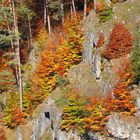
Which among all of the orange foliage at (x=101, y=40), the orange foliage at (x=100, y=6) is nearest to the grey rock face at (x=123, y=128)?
the orange foliage at (x=101, y=40)

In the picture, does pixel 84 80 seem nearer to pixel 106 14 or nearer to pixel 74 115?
pixel 74 115

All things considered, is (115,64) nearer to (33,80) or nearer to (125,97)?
(125,97)

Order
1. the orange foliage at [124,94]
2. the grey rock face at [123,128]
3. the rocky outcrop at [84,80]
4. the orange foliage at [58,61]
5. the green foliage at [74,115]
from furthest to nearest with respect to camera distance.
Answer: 1. the orange foliage at [58,61]
2. the rocky outcrop at [84,80]
3. the green foliage at [74,115]
4. the orange foliage at [124,94]
5. the grey rock face at [123,128]

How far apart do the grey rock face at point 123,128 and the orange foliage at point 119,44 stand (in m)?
7.28

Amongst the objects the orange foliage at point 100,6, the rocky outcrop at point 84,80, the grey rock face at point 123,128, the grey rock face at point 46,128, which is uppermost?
the orange foliage at point 100,6

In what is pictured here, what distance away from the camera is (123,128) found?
2859cm

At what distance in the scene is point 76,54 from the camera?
1574 inches

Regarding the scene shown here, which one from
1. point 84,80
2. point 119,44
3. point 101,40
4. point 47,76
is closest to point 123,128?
point 84,80

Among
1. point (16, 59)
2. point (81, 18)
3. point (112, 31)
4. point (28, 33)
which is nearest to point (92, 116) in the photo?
point (112, 31)

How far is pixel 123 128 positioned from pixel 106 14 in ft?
49.8

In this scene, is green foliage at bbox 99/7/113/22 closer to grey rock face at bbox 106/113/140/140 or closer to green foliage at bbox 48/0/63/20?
green foliage at bbox 48/0/63/20

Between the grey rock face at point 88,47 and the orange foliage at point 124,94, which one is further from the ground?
the grey rock face at point 88,47

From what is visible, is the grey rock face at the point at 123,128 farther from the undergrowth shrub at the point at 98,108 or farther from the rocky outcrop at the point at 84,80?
→ the rocky outcrop at the point at 84,80

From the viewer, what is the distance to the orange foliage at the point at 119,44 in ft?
114
